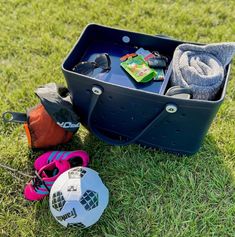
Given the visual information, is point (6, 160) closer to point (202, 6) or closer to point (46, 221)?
point (46, 221)

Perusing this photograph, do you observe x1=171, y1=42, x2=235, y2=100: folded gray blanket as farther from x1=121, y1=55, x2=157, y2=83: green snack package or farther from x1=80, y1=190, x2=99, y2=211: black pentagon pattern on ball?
x1=80, y1=190, x2=99, y2=211: black pentagon pattern on ball

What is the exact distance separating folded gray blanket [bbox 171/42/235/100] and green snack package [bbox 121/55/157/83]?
0.10 m

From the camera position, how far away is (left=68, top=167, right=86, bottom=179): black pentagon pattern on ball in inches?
54.9

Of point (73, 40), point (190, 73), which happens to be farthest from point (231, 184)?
point (73, 40)

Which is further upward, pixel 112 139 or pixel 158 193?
pixel 112 139

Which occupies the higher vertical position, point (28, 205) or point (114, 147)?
point (114, 147)

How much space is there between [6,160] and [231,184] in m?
0.98

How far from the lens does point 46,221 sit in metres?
1.48

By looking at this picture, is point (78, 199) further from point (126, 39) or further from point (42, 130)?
point (126, 39)

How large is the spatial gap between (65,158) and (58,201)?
0.76 feet

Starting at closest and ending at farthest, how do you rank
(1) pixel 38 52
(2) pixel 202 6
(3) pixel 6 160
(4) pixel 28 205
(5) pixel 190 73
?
(5) pixel 190 73
(4) pixel 28 205
(3) pixel 6 160
(1) pixel 38 52
(2) pixel 202 6

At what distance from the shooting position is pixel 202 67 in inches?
56.0

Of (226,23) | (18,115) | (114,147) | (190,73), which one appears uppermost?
(190,73)

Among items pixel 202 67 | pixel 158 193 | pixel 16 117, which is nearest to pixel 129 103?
pixel 202 67
